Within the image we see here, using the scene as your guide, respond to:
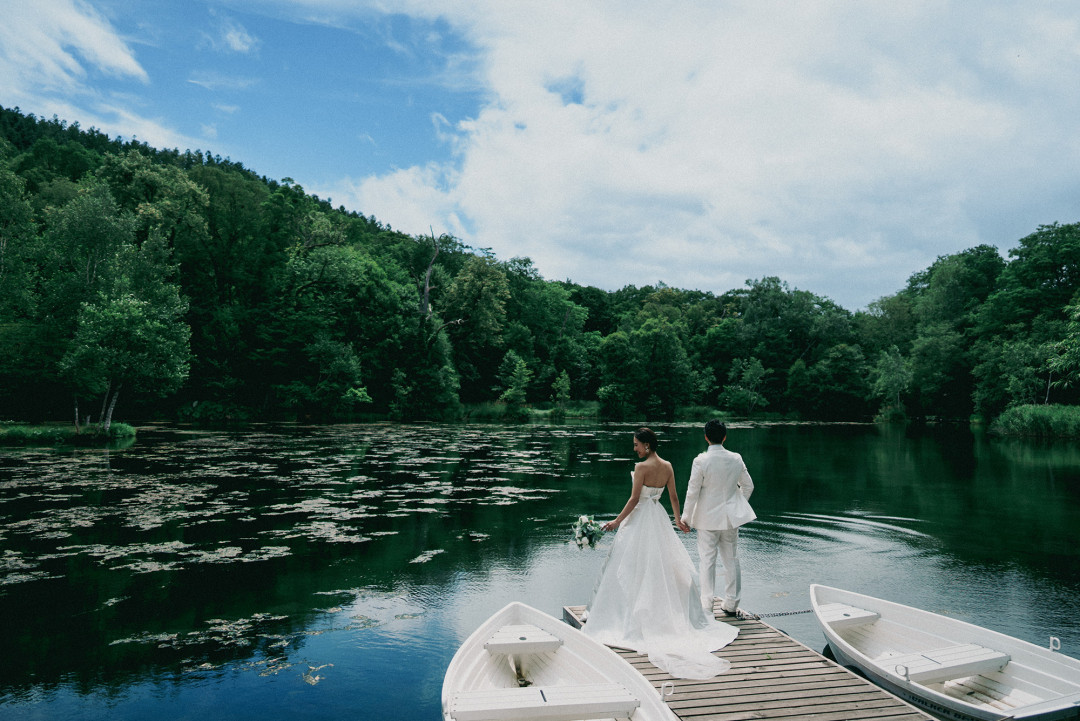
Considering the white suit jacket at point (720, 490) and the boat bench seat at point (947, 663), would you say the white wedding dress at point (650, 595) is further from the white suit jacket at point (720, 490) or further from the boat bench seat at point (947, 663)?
the boat bench seat at point (947, 663)

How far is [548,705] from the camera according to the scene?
417cm

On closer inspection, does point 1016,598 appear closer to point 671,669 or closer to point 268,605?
point 671,669

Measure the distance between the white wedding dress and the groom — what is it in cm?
37

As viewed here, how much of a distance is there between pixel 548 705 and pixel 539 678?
3.65 feet

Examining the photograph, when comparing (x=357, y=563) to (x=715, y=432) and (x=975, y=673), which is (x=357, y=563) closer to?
(x=715, y=432)

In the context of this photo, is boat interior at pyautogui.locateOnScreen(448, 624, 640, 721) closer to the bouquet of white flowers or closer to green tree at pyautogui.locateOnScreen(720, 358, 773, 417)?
the bouquet of white flowers

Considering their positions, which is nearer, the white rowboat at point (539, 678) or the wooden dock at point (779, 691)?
the white rowboat at point (539, 678)

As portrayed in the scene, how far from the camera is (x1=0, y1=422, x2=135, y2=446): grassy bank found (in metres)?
26.2

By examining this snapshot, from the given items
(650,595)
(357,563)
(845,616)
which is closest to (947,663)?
(845,616)

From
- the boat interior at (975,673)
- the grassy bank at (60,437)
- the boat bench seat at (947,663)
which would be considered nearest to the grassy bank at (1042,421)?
the boat interior at (975,673)

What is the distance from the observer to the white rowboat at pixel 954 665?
457cm

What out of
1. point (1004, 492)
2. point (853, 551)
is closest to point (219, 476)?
point (853, 551)

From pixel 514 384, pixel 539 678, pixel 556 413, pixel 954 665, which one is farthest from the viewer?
pixel 556 413

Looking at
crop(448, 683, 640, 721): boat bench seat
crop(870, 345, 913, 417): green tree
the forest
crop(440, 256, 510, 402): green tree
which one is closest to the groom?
crop(448, 683, 640, 721): boat bench seat
